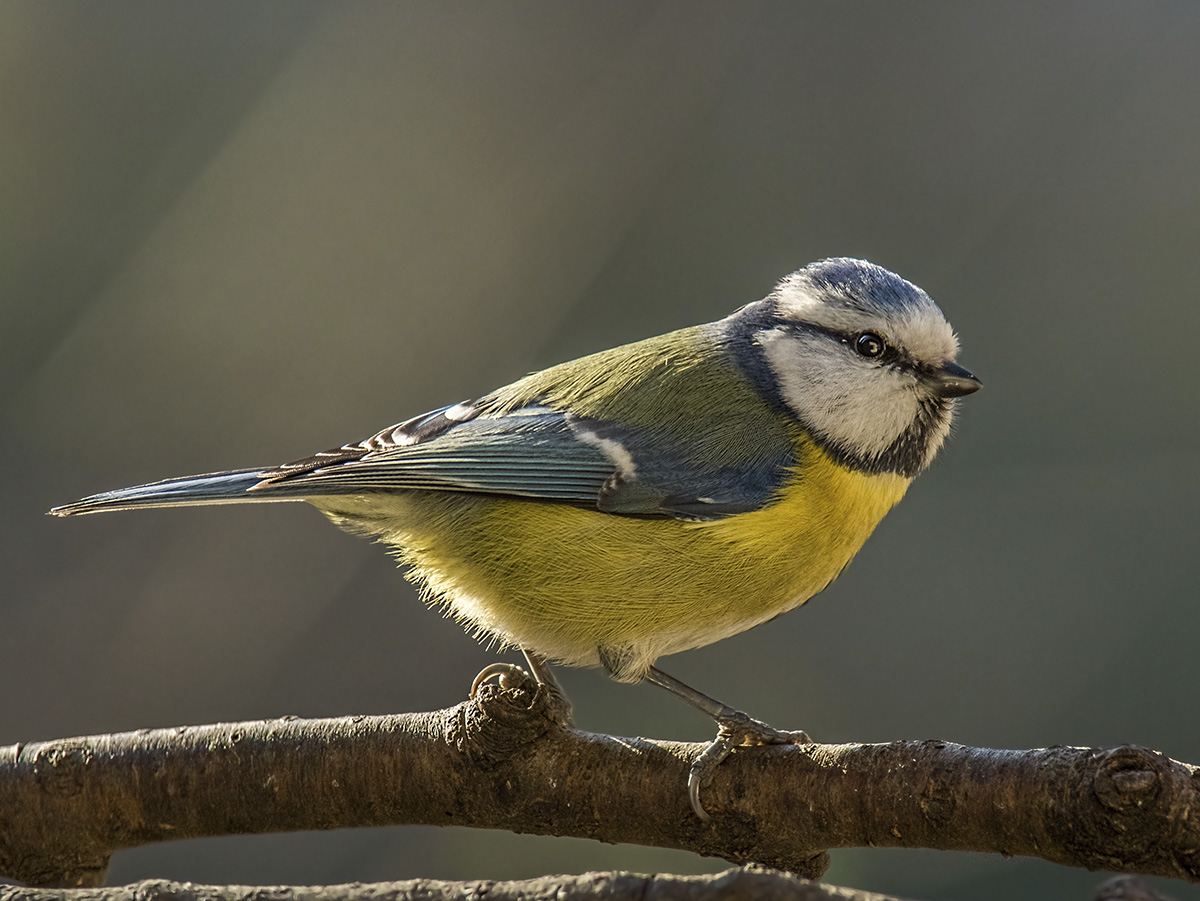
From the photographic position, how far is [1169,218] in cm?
284

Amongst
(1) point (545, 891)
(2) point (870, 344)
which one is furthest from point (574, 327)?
(1) point (545, 891)

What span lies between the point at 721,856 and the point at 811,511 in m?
0.51

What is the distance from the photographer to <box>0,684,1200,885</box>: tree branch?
119cm

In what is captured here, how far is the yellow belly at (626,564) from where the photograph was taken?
1.52m

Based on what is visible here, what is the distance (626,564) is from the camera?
1.52m

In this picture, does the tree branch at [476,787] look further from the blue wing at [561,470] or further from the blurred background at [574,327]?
the blurred background at [574,327]

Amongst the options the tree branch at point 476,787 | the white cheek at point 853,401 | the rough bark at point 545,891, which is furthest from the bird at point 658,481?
the rough bark at point 545,891

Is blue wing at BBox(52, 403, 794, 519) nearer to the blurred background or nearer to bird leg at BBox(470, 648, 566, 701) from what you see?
bird leg at BBox(470, 648, 566, 701)

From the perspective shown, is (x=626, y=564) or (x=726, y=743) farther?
(x=626, y=564)

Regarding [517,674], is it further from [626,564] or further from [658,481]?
[658,481]

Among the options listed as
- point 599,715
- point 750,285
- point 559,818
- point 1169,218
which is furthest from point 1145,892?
point 1169,218

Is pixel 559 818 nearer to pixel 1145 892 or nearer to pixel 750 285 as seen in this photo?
pixel 1145 892

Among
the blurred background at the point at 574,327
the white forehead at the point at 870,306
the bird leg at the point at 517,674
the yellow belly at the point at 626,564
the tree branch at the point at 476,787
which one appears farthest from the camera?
the blurred background at the point at 574,327

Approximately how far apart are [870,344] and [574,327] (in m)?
1.14
